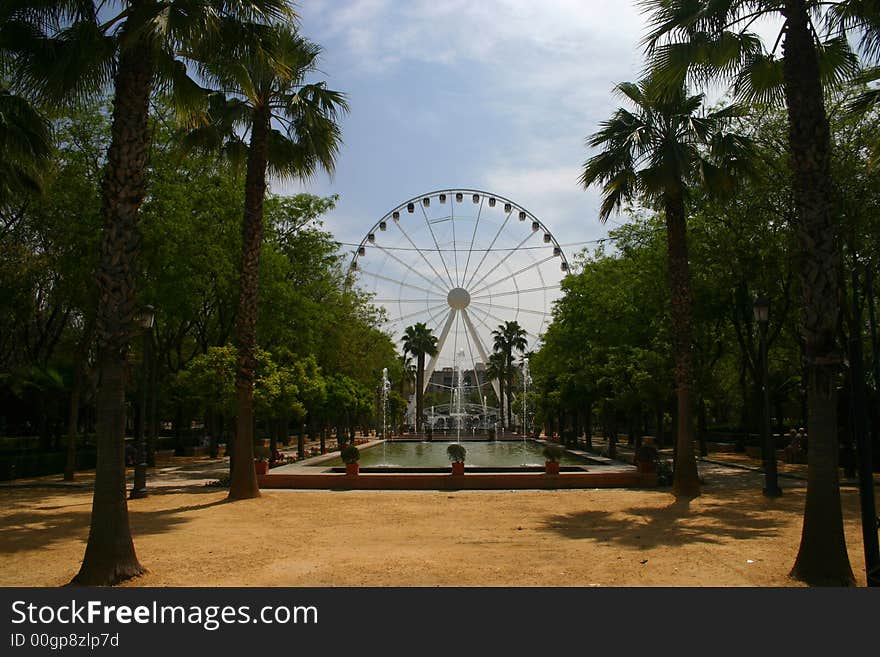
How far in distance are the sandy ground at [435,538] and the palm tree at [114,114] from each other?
2.73ft

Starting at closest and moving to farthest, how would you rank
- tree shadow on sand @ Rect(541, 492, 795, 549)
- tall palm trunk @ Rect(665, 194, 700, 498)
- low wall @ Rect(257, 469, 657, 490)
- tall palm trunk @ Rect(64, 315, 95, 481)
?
1. tree shadow on sand @ Rect(541, 492, 795, 549)
2. tall palm trunk @ Rect(665, 194, 700, 498)
3. low wall @ Rect(257, 469, 657, 490)
4. tall palm trunk @ Rect(64, 315, 95, 481)

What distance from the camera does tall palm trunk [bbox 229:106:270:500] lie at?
17000mm

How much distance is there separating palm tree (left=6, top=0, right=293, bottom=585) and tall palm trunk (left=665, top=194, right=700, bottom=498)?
1046cm

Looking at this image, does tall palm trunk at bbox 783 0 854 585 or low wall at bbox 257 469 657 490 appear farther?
low wall at bbox 257 469 657 490

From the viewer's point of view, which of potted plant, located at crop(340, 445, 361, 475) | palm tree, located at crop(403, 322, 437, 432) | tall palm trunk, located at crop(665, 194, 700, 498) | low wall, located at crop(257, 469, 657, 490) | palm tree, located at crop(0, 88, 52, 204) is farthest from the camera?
palm tree, located at crop(403, 322, 437, 432)

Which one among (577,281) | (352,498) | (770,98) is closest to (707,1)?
(770,98)

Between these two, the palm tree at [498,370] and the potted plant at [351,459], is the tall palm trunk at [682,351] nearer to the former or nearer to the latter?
the potted plant at [351,459]

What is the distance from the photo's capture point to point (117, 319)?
9000mm

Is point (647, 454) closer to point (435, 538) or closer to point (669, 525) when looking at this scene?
point (669, 525)

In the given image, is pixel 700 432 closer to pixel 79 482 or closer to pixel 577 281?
pixel 577 281

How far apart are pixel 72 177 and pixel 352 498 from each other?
45.5ft

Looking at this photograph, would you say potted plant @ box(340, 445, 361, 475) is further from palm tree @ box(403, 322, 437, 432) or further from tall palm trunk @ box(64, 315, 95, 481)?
palm tree @ box(403, 322, 437, 432)

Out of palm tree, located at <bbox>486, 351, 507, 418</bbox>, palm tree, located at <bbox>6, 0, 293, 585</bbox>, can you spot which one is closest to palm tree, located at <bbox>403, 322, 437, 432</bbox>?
palm tree, located at <bbox>486, 351, 507, 418</bbox>

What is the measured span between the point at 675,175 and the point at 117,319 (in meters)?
12.2
